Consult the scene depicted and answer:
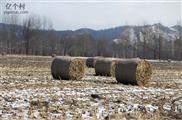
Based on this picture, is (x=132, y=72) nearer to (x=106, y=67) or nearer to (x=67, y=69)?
(x=67, y=69)

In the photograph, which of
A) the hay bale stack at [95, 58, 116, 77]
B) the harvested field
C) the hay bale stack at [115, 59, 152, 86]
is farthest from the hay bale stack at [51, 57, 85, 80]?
the harvested field

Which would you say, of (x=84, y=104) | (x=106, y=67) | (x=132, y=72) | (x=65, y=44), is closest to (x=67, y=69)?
(x=132, y=72)

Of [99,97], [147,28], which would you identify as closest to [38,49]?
[147,28]

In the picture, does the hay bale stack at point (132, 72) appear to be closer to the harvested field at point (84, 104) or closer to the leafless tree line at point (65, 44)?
the harvested field at point (84, 104)

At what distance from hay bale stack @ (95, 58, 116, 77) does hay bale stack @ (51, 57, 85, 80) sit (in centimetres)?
385

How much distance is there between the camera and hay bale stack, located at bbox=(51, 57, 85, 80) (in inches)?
825

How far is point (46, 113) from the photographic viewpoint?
10789 mm

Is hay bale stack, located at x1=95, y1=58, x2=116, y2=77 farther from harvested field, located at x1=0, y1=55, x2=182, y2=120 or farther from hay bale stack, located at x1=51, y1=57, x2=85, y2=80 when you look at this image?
harvested field, located at x1=0, y1=55, x2=182, y2=120

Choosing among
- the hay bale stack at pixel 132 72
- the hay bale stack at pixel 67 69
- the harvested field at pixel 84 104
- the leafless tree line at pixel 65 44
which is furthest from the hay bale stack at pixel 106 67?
the leafless tree line at pixel 65 44

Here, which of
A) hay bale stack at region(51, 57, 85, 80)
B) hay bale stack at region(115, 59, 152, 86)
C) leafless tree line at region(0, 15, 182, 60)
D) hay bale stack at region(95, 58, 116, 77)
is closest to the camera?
hay bale stack at region(115, 59, 152, 86)

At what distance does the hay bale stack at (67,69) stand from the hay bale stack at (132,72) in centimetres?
228

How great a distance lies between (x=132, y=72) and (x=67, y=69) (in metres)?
3.30

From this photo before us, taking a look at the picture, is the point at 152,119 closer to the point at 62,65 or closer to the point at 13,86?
the point at 13,86

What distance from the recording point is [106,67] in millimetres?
25391
